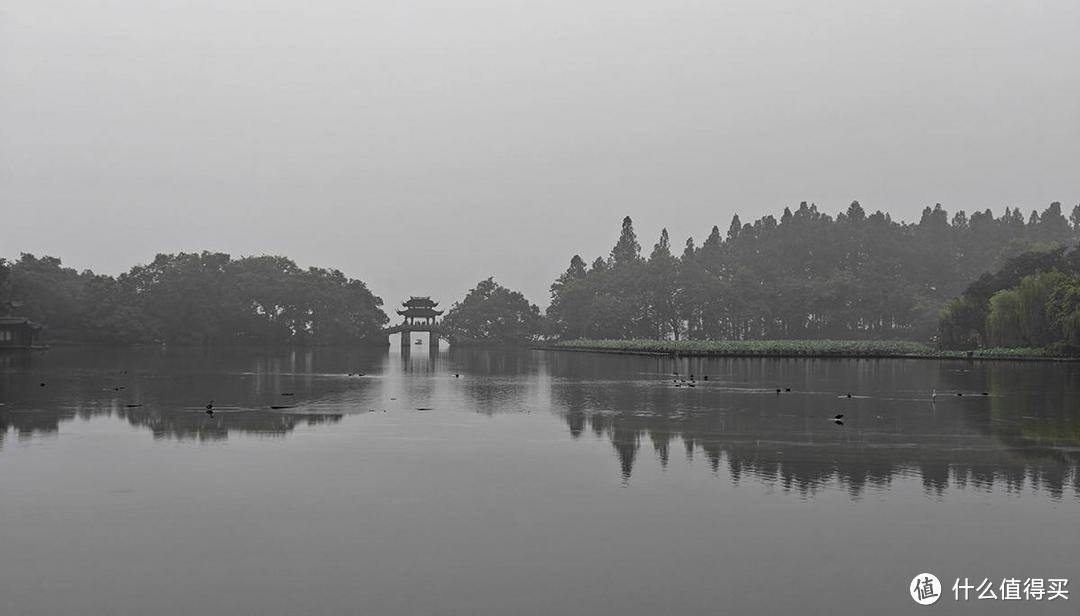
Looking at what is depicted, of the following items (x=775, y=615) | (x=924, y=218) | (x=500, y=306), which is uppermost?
(x=924, y=218)

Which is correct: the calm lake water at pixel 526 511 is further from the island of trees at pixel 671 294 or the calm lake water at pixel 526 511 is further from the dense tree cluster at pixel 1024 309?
the island of trees at pixel 671 294

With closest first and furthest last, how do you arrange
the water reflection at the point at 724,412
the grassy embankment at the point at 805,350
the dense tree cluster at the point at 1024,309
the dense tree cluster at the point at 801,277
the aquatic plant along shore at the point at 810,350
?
the water reflection at the point at 724,412 < the dense tree cluster at the point at 1024,309 < the aquatic plant along shore at the point at 810,350 < the grassy embankment at the point at 805,350 < the dense tree cluster at the point at 801,277

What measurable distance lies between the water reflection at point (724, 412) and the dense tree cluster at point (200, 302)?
1966 inches

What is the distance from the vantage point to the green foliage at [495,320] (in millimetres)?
107312

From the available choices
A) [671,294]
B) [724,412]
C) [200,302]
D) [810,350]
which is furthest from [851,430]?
[200,302]

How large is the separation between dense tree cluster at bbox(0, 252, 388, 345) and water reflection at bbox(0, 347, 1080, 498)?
164ft

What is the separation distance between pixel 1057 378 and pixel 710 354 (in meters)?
29.5

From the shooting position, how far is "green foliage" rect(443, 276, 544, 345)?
4225 inches

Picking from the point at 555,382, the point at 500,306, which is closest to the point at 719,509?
the point at 555,382

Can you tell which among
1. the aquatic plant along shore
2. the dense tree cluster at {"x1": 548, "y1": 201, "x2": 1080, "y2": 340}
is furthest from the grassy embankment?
the dense tree cluster at {"x1": 548, "y1": 201, "x2": 1080, "y2": 340}

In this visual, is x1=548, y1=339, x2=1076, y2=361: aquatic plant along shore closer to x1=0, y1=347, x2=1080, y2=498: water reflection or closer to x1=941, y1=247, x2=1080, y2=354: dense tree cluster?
x1=941, y1=247, x2=1080, y2=354: dense tree cluster

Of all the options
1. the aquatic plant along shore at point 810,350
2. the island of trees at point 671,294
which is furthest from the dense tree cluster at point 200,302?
the aquatic plant along shore at point 810,350

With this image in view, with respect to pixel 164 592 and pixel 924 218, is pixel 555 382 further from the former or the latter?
pixel 924 218

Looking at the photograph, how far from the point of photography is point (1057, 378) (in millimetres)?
33688
